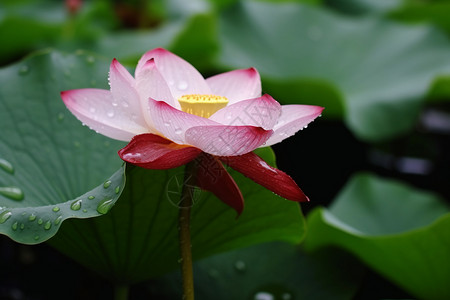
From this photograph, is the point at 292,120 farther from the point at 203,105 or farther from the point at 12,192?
the point at 12,192

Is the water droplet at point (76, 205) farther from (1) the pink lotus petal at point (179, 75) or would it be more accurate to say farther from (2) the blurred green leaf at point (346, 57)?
(2) the blurred green leaf at point (346, 57)

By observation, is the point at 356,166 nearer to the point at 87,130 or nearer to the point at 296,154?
the point at 296,154

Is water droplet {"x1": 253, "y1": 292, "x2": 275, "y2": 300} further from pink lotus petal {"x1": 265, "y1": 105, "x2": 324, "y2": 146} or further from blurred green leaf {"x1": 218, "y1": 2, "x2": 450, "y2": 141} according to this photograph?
blurred green leaf {"x1": 218, "y1": 2, "x2": 450, "y2": 141}

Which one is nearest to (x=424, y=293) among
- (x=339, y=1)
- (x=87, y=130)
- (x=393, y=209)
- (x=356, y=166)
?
(x=393, y=209)

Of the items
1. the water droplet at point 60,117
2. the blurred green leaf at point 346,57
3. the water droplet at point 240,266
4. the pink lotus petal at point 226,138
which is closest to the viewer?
the pink lotus petal at point 226,138

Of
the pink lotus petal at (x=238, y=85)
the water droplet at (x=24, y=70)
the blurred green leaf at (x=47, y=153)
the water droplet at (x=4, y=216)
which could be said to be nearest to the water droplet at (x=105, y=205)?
the blurred green leaf at (x=47, y=153)

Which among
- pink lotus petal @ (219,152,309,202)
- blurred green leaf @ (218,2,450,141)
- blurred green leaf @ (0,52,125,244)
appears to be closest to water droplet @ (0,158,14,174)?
blurred green leaf @ (0,52,125,244)
